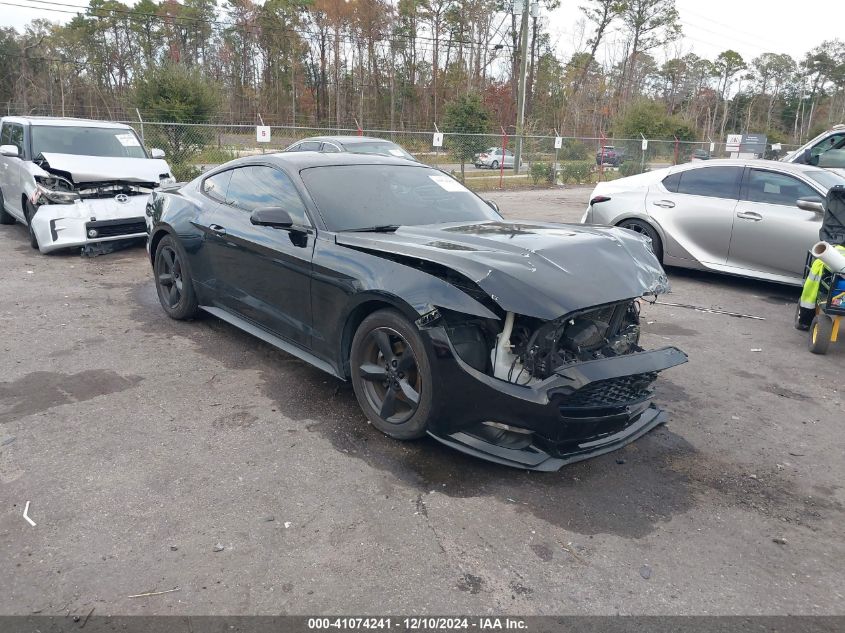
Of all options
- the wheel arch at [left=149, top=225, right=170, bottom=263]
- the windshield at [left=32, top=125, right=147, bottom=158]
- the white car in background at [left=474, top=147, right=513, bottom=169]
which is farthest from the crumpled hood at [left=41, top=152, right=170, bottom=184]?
the white car in background at [left=474, top=147, right=513, bottom=169]

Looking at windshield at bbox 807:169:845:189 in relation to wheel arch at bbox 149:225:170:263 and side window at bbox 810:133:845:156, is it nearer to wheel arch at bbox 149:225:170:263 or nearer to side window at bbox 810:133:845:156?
side window at bbox 810:133:845:156

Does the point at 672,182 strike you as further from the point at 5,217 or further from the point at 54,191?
the point at 5,217

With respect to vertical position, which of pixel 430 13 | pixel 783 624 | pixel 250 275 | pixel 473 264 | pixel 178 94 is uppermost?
pixel 430 13

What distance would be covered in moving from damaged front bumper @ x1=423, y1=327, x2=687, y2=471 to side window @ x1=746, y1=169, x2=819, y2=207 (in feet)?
16.8

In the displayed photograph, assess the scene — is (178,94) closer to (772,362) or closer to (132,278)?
(132,278)

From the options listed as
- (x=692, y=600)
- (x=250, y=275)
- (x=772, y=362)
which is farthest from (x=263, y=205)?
(x=772, y=362)

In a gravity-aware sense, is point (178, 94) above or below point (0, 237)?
above

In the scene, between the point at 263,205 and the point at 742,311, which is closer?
the point at 263,205

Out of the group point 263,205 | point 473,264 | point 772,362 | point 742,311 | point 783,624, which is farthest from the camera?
point 742,311

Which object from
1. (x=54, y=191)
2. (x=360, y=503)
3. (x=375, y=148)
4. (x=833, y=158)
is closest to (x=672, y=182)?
(x=833, y=158)

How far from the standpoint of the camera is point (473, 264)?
11.0 ft

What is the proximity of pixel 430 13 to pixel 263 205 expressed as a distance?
52400 mm

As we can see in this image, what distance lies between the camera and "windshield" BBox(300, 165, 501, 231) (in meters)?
4.32

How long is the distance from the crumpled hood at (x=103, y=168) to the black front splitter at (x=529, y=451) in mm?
7115
